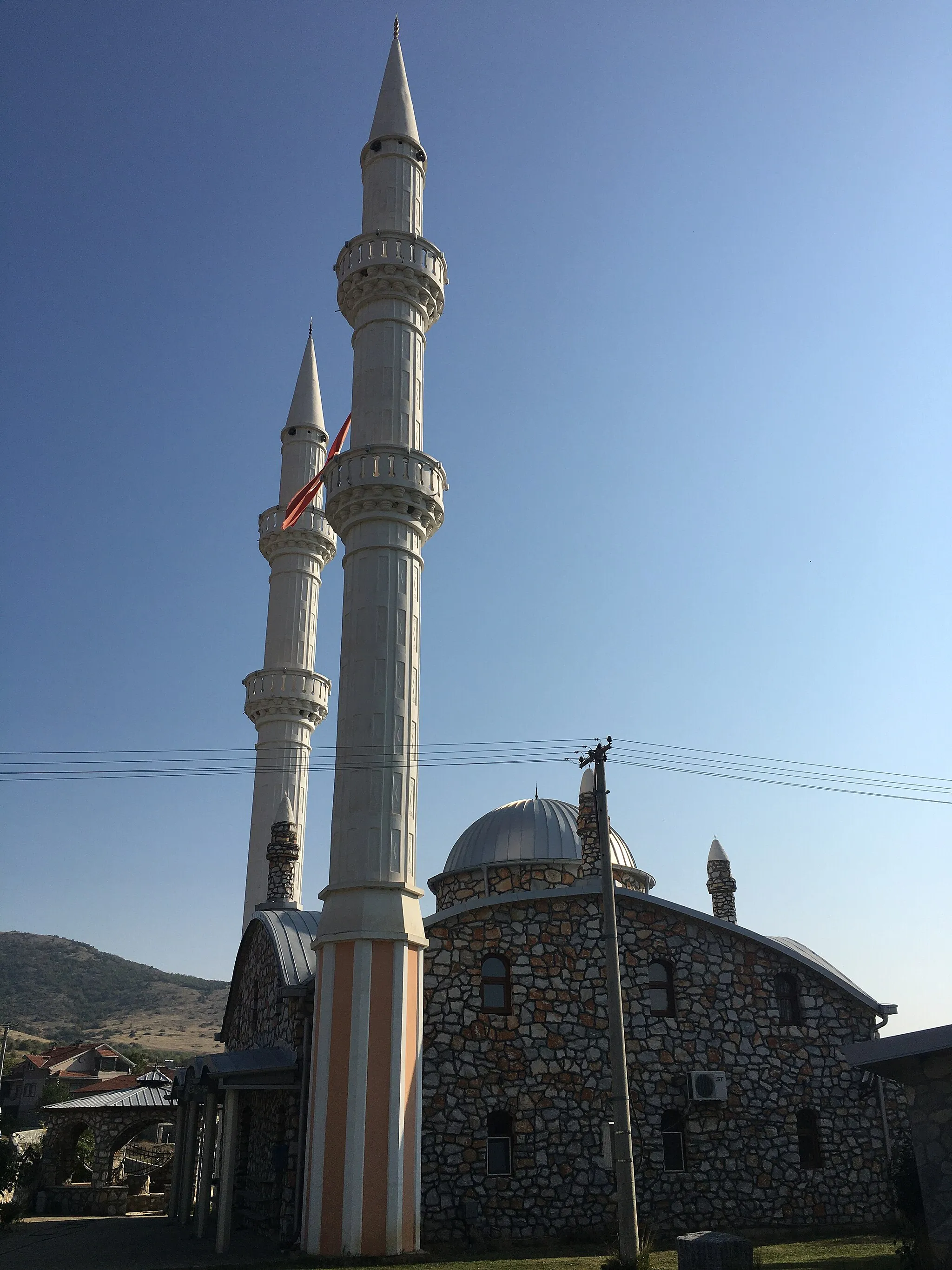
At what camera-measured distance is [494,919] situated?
19.1 m

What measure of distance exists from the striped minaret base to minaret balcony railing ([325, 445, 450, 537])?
27.0 feet

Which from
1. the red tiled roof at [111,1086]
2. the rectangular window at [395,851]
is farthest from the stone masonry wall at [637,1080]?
the red tiled roof at [111,1086]

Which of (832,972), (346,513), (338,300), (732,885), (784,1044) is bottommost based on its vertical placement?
(784,1044)

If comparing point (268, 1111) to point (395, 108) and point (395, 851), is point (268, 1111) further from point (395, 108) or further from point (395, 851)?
point (395, 108)

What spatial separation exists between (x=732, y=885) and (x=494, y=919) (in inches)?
459

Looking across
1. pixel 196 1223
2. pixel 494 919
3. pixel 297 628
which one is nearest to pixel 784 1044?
pixel 494 919

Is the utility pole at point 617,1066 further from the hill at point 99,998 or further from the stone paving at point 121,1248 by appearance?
the hill at point 99,998

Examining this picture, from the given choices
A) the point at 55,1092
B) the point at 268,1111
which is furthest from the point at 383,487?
the point at 55,1092

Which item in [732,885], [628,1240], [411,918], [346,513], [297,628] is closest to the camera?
[628,1240]

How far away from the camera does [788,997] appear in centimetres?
2081

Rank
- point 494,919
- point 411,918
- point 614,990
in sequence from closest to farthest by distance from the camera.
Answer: point 614,990 → point 411,918 → point 494,919

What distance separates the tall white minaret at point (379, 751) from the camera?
1534 centimetres

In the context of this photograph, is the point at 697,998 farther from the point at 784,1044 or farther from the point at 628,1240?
the point at 628,1240

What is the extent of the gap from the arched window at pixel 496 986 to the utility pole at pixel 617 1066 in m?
4.45
